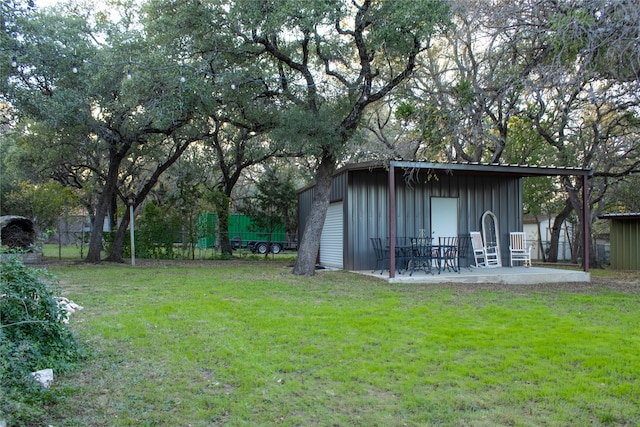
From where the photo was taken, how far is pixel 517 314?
20.1 ft

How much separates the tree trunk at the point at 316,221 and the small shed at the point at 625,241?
1010cm

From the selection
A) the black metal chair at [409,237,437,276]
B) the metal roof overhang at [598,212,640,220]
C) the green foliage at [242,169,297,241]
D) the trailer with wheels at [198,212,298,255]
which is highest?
the green foliage at [242,169,297,241]

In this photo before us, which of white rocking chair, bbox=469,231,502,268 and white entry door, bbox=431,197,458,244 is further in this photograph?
white entry door, bbox=431,197,458,244

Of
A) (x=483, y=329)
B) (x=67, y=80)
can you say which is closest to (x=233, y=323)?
(x=483, y=329)

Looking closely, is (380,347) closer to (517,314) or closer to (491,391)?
(491,391)

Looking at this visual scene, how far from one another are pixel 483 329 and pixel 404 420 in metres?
2.66

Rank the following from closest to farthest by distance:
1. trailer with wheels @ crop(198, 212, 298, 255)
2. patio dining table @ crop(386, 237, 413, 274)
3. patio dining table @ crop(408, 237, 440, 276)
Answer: patio dining table @ crop(408, 237, 440, 276) → patio dining table @ crop(386, 237, 413, 274) → trailer with wheels @ crop(198, 212, 298, 255)

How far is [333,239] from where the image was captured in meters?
13.3

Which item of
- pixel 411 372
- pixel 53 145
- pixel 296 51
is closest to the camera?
pixel 411 372

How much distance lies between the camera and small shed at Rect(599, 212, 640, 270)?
50.1 ft

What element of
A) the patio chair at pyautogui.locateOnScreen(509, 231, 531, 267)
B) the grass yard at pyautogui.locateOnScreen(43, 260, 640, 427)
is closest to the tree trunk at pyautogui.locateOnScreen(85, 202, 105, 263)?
the grass yard at pyautogui.locateOnScreen(43, 260, 640, 427)

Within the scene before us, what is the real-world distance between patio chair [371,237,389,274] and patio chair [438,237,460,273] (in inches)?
49.9

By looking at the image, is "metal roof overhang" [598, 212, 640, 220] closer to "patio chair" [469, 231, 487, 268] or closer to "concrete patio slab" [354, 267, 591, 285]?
"concrete patio slab" [354, 267, 591, 285]

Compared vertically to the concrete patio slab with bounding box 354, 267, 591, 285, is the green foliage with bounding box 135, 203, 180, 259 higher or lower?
higher
